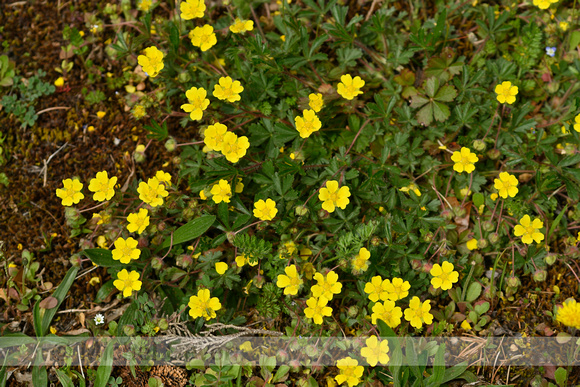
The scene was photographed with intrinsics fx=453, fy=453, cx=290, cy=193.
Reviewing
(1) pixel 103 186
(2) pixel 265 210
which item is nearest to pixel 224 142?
(2) pixel 265 210

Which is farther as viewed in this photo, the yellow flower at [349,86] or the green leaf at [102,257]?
the yellow flower at [349,86]

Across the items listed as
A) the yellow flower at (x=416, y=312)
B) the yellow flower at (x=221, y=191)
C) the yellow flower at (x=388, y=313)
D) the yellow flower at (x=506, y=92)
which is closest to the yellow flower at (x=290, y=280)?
the yellow flower at (x=388, y=313)

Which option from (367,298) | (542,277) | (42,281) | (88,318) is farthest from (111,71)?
(542,277)

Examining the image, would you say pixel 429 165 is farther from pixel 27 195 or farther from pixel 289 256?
pixel 27 195

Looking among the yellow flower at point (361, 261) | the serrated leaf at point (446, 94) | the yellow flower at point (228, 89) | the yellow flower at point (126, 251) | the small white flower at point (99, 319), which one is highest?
the yellow flower at point (228, 89)

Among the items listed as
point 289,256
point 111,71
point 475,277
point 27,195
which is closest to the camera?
point 289,256

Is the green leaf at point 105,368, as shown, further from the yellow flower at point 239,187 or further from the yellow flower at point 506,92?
the yellow flower at point 506,92

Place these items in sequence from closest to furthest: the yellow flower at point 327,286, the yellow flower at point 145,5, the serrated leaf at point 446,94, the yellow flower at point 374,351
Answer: the yellow flower at point 374,351 → the yellow flower at point 327,286 → the serrated leaf at point 446,94 → the yellow flower at point 145,5
